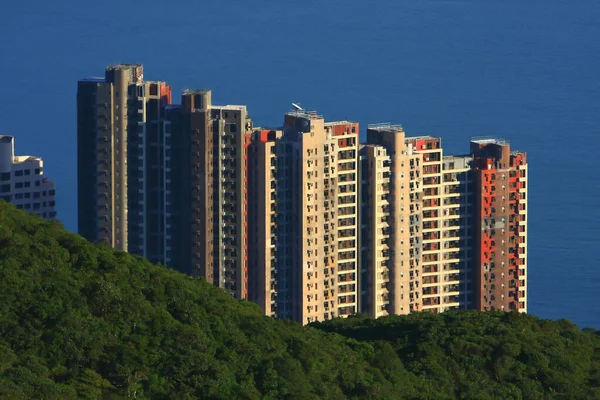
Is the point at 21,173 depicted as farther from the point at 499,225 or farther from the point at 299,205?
the point at 499,225

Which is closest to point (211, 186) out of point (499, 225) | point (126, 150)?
point (126, 150)

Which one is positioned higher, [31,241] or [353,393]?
[31,241]

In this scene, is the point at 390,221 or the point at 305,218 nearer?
the point at 305,218

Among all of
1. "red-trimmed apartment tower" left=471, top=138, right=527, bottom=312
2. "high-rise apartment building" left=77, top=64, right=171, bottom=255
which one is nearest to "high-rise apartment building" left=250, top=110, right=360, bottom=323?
"high-rise apartment building" left=77, top=64, right=171, bottom=255

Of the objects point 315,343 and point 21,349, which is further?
point 315,343

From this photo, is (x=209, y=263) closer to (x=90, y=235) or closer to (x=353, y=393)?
(x=90, y=235)

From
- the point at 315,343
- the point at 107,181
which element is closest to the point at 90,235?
the point at 107,181

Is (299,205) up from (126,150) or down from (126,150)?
down
